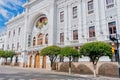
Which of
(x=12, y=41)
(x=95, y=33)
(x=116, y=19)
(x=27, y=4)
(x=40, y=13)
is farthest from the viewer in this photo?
(x=12, y=41)

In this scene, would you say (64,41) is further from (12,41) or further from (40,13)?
(12,41)

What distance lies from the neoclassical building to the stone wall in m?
3.20

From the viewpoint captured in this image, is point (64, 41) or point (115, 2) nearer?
point (115, 2)

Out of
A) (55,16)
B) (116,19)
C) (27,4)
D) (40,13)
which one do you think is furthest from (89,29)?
(27,4)

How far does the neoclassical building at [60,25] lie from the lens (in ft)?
75.9

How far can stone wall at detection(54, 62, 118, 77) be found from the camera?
2059 centimetres

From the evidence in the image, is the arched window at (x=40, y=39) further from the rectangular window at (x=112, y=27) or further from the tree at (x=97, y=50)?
the tree at (x=97, y=50)

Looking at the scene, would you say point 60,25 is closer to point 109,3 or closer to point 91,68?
point 109,3

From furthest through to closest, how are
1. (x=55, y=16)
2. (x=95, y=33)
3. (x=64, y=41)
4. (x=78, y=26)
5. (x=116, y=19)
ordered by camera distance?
(x=55, y=16) < (x=64, y=41) < (x=78, y=26) < (x=95, y=33) < (x=116, y=19)

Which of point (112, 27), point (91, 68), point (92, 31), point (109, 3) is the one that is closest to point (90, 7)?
point (109, 3)

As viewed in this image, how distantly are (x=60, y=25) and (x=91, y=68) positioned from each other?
38.0 feet

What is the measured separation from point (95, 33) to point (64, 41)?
7.01 metres

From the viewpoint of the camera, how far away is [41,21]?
3641cm

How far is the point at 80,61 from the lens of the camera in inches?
1001
